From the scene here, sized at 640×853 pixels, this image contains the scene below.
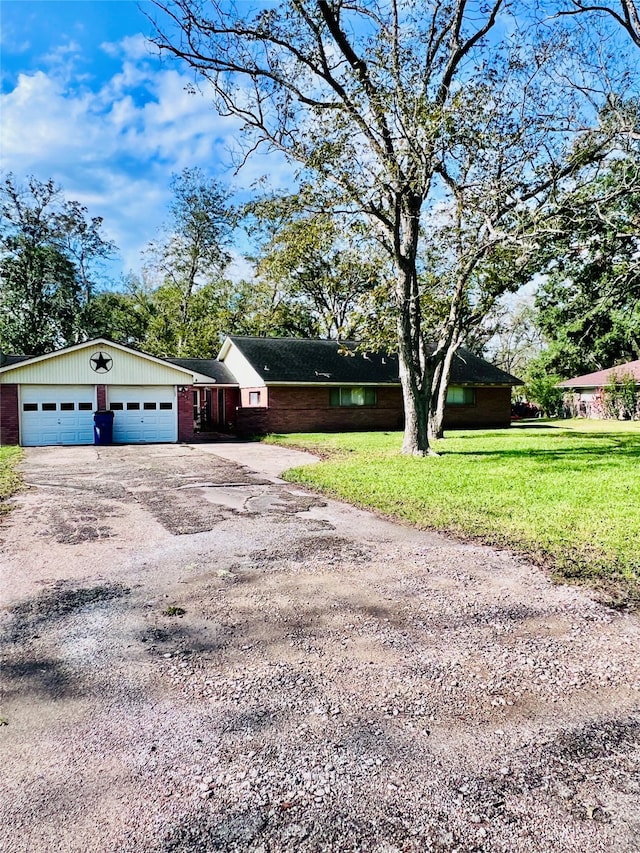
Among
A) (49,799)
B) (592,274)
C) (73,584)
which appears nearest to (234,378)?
(592,274)

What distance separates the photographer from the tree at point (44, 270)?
111 feet

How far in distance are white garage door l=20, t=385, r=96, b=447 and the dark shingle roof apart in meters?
5.63

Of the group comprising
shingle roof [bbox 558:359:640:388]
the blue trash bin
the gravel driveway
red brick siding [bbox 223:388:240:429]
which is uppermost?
shingle roof [bbox 558:359:640:388]

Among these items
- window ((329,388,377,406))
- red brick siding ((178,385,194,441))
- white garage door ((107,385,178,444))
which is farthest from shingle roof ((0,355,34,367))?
window ((329,388,377,406))

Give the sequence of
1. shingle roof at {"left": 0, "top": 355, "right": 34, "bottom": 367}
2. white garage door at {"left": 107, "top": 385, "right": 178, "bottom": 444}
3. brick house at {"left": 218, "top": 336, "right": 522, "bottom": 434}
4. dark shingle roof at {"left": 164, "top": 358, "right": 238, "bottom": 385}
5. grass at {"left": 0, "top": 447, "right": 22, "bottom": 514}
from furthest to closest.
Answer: dark shingle roof at {"left": 164, "top": 358, "right": 238, "bottom": 385}, brick house at {"left": 218, "top": 336, "right": 522, "bottom": 434}, white garage door at {"left": 107, "top": 385, "right": 178, "bottom": 444}, shingle roof at {"left": 0, "top": 355, "right": 34, "bottom": 367}, grass at {"left": 0, "top": 447, "right": 22, "bottom": 514}

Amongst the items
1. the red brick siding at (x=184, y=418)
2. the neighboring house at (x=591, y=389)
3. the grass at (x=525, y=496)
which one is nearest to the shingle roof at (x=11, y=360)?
Result: the red brick siding at (x=184, y=418)

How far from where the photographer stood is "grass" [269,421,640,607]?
5.30 meters

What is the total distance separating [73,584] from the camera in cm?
464

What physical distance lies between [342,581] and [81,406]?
58.1 ft

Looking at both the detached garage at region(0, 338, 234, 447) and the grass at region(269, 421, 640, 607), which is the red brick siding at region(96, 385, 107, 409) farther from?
the grass at region(269, 421, 640, 607)

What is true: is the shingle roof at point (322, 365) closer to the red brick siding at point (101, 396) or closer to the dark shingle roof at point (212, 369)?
the dark shingle roof at point (212, 369)

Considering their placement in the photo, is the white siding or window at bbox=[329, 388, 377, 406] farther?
window at bbox=[329, 388, 377, 406]

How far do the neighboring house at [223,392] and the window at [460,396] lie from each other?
51mm

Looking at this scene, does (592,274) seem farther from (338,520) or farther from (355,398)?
(338,520)
